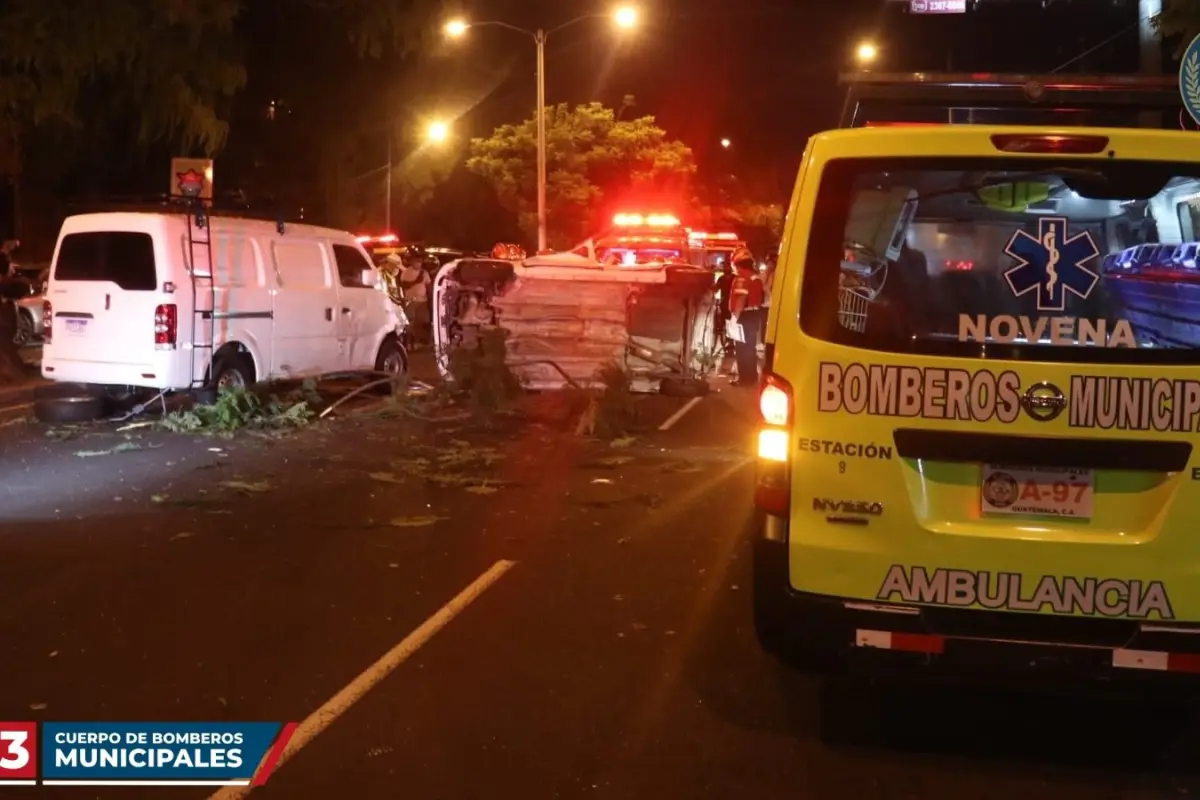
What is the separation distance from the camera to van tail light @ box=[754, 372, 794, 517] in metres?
4.78

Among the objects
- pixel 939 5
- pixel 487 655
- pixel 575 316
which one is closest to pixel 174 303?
pixel 575 316

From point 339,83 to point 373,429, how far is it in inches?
625

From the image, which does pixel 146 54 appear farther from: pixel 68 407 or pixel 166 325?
pixel 166 325

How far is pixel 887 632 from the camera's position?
4.73m

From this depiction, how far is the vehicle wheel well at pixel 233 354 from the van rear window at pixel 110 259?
97 centimetres

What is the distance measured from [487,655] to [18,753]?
204 centimetres

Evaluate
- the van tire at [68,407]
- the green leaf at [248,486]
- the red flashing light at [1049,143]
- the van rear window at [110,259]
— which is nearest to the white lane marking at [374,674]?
the green leaf at [248,486]

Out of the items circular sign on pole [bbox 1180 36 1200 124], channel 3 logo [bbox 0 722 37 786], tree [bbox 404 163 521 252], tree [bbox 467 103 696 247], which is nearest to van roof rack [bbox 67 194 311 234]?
channel 3 logo [bbox 0 722 37 786]

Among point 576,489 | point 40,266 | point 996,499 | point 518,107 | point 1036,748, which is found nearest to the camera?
point 996,499

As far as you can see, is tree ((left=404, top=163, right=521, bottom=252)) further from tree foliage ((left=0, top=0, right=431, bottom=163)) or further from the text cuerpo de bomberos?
the text cuerpo de bomberos

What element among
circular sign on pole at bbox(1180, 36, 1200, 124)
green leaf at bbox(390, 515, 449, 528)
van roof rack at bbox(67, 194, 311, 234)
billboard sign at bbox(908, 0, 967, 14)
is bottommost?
green leaf at bbox(390, 515, 449, 528)

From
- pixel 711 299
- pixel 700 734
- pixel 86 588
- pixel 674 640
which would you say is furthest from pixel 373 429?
pixel 700 734

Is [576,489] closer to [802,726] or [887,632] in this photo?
[802,726]

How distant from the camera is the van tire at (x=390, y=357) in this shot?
1598 cm
